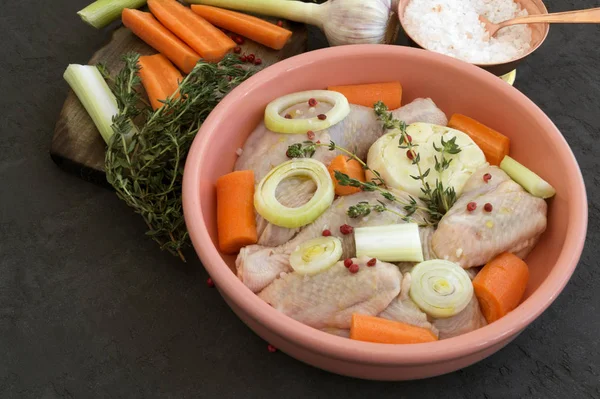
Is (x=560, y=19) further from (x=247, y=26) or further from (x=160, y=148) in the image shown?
(x=160, y=148)

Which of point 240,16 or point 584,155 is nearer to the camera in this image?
point 584,155

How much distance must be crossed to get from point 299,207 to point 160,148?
28.5 inches

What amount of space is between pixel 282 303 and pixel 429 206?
27.9 inches

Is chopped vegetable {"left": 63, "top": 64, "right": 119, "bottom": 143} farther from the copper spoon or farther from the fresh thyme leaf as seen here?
the copper spoon

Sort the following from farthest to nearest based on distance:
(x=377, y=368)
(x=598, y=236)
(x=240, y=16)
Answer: (x=240, y=16), (x=598, y=236), (x=377, y=368)

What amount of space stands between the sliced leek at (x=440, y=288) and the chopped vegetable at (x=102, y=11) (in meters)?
2.36

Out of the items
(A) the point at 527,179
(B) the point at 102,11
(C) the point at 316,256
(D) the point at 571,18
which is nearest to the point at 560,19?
(D) the point at 571,18

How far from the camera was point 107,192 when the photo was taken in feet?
9.91

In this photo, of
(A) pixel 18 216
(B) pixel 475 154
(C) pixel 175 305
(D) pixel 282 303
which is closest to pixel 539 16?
(B) pixel 475 154

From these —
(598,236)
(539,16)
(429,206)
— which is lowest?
(598,236)

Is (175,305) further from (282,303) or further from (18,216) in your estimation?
(18,216)

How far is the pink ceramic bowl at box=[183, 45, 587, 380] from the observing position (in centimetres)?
199

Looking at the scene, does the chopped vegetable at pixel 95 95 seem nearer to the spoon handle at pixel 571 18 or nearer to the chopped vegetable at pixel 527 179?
the chopped vegetable at pixel 527 179

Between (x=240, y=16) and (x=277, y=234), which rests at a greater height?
(x=240, y=16)
